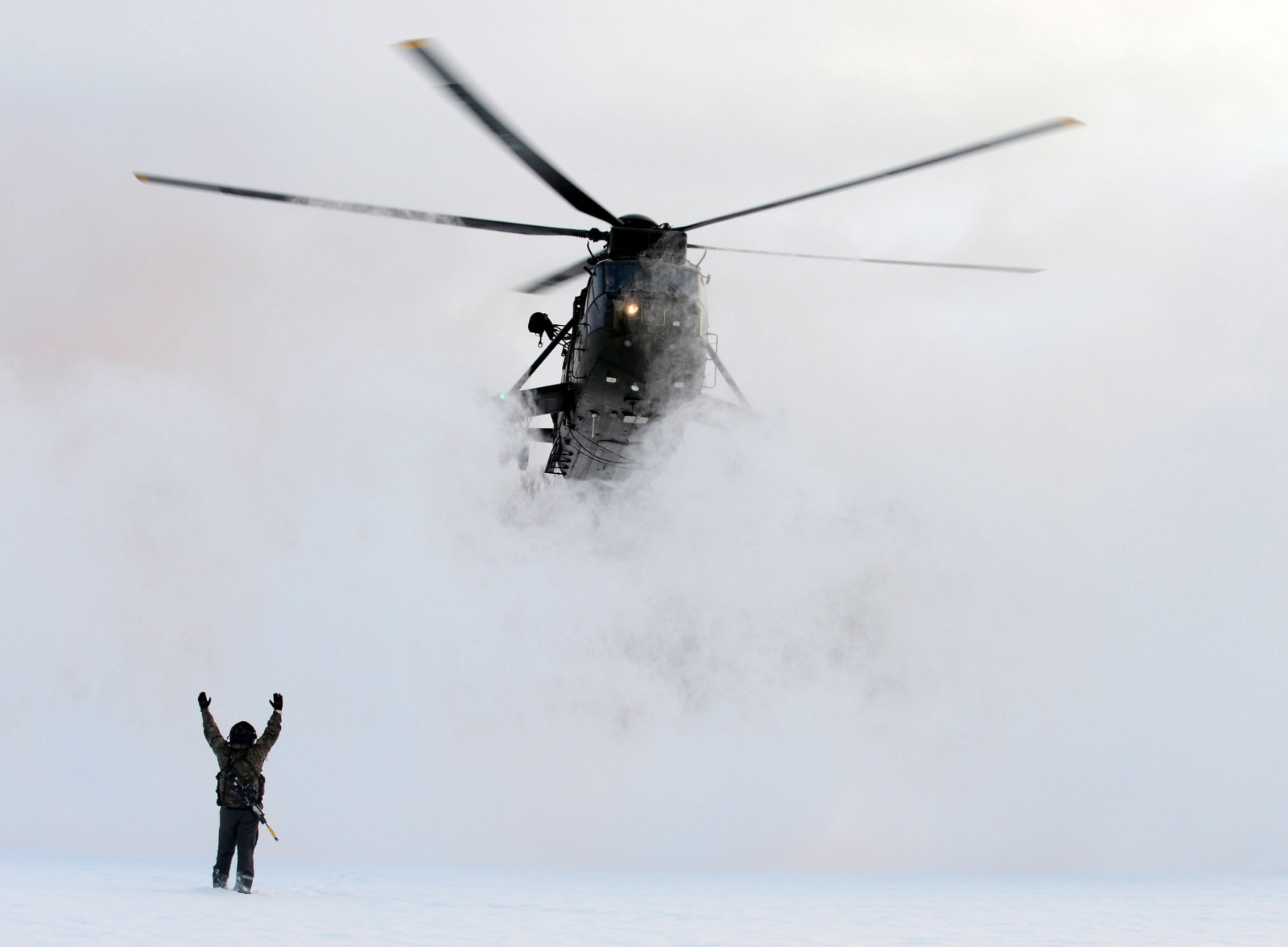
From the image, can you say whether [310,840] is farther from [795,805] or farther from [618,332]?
[618,332]

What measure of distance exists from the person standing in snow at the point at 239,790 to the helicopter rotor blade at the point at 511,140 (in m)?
7.03

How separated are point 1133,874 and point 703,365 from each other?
30.3 ft

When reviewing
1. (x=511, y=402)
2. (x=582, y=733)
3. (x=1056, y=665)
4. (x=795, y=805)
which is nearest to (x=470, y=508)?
(x=511, y=402)

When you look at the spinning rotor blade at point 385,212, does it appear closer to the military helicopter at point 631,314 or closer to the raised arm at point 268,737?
the military helicopter at point 631,314

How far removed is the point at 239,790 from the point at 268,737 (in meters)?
0.50

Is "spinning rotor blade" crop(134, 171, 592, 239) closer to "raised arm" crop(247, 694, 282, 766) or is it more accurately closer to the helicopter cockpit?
the helicopter cockpit

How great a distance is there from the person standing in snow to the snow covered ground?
0.32 meters

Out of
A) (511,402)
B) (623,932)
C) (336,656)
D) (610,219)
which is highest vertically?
(610,219)

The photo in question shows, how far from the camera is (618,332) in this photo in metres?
16.5

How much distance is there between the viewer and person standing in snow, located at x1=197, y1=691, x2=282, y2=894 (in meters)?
9.81

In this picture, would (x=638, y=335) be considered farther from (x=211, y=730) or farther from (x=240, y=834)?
(x=240, y=834)

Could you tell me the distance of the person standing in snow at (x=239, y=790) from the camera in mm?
9812

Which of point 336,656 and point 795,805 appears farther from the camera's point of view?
point 336,656

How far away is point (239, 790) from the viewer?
982 centimetres
